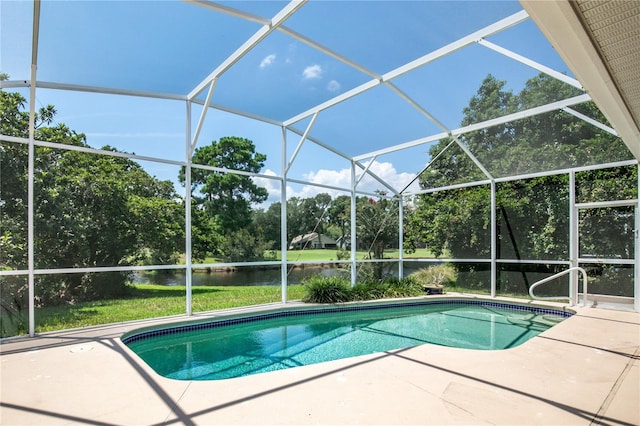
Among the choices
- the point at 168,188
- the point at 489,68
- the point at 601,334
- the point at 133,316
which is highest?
the point at 489,68

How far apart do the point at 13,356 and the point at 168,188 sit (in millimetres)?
7069

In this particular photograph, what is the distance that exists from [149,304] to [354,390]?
26.4ft

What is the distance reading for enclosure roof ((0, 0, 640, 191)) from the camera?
159 inches

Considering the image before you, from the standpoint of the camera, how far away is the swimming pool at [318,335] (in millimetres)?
4695

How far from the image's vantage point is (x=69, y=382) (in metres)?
3.23

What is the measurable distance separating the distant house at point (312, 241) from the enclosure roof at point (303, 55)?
471 centimetres

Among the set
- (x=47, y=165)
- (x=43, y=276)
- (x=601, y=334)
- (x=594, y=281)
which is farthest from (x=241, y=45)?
(x=594, y=281)

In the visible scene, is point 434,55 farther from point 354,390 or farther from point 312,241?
point 312,241

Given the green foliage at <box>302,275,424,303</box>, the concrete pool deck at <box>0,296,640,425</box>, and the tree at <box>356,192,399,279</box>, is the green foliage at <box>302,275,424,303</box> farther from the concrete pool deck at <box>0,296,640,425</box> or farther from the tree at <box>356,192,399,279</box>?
the concrete pool deck at <box>0,296,640,425</box>

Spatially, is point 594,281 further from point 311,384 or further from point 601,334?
point 311,384

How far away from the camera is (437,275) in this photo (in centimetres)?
983

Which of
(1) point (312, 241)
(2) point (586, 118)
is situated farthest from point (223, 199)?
(2) point (586, 118)

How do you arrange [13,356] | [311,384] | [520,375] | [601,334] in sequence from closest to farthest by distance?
[311,384] < [520,375] < [13,356] < [601,334]

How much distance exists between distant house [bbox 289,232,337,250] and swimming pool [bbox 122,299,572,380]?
10.8 feet
